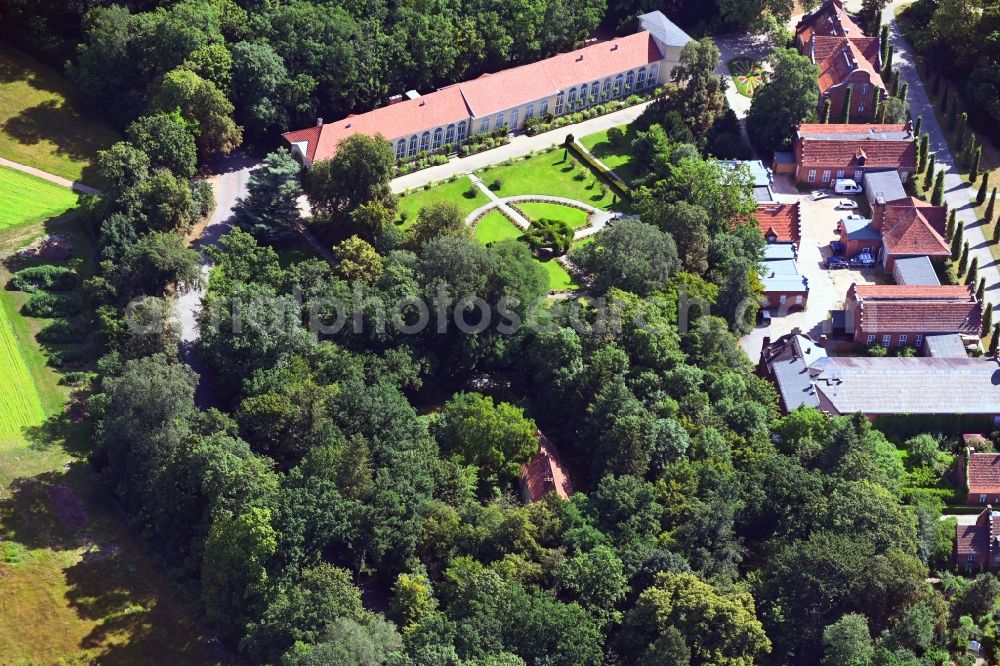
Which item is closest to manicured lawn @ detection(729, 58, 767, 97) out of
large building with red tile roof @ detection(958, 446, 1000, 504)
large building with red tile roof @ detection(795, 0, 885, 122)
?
large building with red tile roof @ detection(795, 0, 885, 122)

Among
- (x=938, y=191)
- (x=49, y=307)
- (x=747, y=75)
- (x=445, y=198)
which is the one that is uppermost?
(x=747, y=75)

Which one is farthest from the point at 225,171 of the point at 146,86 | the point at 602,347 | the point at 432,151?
the point at 602,347

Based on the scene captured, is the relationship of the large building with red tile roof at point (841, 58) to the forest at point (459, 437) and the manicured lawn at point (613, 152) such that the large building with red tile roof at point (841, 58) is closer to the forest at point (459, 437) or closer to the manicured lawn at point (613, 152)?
the forest at point (459, 437)

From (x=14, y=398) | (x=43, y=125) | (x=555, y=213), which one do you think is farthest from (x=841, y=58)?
(x=14, y=398)

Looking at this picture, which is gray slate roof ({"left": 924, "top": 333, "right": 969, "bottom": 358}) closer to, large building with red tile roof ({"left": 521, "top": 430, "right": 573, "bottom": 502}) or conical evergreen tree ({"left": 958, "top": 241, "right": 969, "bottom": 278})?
conical evergreen tree ({"left": 958, "top": 241, "right": 969, "bottom": 278})

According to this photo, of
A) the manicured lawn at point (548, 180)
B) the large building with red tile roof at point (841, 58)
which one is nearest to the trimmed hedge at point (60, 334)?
the manicured lawn at point (548, 180)

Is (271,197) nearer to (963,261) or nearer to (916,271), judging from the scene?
(916,271)
